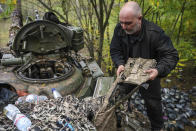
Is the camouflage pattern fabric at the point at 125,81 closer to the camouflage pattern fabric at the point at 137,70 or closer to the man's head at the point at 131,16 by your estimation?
the camouflage pattern fabric at the point at 137,70

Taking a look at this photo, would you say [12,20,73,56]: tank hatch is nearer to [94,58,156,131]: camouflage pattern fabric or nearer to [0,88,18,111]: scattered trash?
[0,88,18,111]: scattered trash

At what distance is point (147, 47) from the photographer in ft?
11.0

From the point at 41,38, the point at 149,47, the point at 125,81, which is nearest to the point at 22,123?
the point at 125,81

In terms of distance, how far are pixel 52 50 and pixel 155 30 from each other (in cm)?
293

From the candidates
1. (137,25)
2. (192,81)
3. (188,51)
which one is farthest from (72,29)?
(192,81)

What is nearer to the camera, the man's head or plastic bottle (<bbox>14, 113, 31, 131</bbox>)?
plastic bottle (<bbox>14, 113, 31, 131</bbox>)

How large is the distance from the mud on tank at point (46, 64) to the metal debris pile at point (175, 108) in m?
1.78

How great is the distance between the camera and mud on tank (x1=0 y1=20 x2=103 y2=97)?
14.0 ft

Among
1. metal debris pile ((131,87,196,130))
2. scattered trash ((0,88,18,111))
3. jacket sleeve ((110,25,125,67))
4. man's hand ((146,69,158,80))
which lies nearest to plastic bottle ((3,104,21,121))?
scattered trash ((0,88,18,111))

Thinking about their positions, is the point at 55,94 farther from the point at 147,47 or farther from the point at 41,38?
the point at 147,47

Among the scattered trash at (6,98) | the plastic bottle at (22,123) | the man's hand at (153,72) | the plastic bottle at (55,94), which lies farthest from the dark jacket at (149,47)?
the scattered trash at (6,98)

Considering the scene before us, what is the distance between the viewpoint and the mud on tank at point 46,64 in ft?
14.0

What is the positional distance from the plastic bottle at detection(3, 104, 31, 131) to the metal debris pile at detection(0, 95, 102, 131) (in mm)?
70

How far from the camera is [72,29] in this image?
17.1 feet
